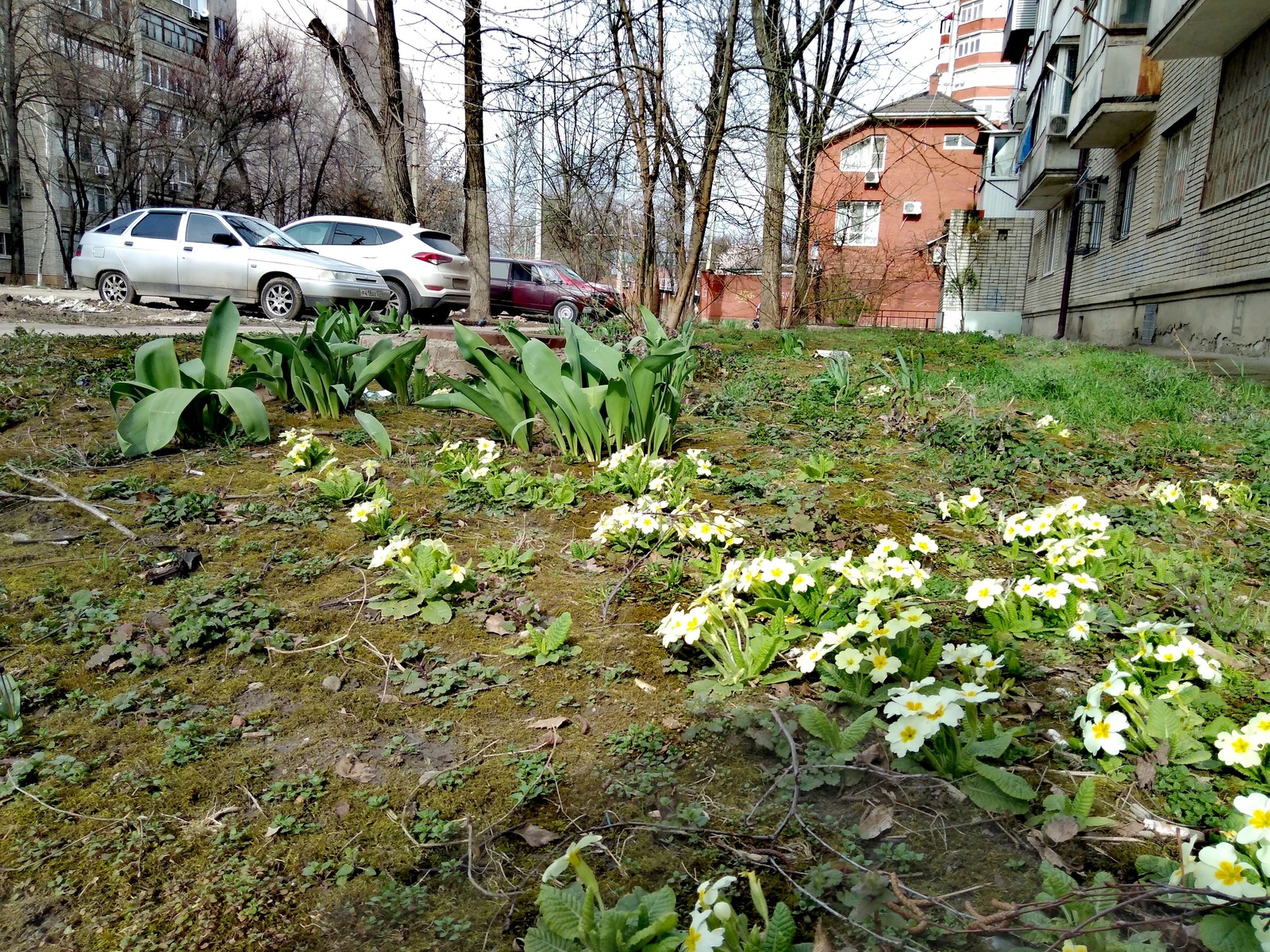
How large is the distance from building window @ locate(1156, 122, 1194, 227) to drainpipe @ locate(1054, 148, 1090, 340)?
154 inches

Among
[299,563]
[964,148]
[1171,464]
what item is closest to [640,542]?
[299,563]

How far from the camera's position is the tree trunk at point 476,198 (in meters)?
6.63

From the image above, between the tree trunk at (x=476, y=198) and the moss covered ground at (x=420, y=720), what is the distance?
15.0ft

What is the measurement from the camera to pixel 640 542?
258 cm

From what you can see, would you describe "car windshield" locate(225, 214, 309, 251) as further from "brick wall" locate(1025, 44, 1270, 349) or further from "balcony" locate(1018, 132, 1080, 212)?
"balcony" locate(1018, 132, 1080, 212)

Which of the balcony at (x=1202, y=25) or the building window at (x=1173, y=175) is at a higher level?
the balcony at (x=1202, y=25)

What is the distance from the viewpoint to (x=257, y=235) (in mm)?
11500

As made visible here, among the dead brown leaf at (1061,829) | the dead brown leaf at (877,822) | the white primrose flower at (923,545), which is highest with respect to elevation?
the white primrose flower at (923,545)

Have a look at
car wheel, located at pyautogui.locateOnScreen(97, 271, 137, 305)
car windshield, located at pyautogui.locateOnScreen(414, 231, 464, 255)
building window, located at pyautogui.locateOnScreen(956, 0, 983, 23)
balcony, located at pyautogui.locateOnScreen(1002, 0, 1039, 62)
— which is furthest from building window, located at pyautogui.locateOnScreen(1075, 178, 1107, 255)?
building window, located at pyautogui.locateOnScreen(956, 0, 983, 23)

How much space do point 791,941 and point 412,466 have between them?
255 centimetres

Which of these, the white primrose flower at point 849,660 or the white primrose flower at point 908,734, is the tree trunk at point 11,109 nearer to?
the white primrose flower at point 849,660

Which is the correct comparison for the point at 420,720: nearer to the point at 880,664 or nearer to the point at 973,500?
the point at 880,664

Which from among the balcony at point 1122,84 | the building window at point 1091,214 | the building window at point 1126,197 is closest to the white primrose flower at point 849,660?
the balcony at point 1122,84

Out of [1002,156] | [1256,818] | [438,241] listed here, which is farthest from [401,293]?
[1002,156]
